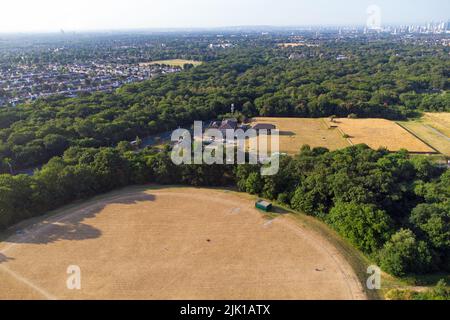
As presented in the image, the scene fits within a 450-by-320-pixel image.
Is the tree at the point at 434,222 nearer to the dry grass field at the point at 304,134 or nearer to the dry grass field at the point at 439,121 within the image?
the dry grass field at the point at 304,134

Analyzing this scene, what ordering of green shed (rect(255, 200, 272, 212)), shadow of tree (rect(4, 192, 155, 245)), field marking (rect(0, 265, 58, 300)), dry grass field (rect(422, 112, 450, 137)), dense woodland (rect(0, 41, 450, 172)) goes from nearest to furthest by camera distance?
field marking (rect(0, 265, 58, 300)) → shadow of tree (rect(4, 192, 155, 245)) → green shed (rect(255, 200, 272, 212)) → dense woodland (rect(0, 41, 450, 172)) → dry grass field (rect(422, 112, 450, 137))

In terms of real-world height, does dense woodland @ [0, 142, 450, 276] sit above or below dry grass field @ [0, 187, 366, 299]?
above

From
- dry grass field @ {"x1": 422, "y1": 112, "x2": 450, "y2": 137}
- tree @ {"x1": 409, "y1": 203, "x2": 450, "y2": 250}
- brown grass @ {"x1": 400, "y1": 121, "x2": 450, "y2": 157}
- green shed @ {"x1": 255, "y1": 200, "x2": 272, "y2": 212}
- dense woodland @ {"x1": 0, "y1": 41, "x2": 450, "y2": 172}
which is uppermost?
dense woodland @ {"x1": 0, "y1": 41, "x2": 450, "y2": 172}

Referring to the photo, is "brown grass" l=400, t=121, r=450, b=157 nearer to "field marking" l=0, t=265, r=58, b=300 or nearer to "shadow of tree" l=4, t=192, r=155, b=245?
"shadow of tree" l=4, t=192, r=155, b=245

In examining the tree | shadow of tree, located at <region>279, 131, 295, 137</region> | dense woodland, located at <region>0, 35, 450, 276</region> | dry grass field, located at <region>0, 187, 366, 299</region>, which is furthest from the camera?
shadow of tree, located at <region>279, 131, 295, 137</region>

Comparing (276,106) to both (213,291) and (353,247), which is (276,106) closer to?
(353,247)

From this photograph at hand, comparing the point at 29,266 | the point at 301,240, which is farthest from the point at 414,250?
the point at 29,266

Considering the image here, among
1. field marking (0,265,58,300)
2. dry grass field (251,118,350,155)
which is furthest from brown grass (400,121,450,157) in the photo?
field marking (0,265,58,300)
